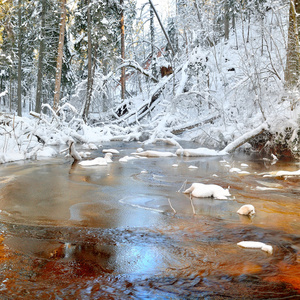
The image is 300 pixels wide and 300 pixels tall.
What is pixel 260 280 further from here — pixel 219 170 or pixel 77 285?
pixel 219 170

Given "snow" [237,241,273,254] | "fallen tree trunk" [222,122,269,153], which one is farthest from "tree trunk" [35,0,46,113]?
"snow" [237,241,273,254]

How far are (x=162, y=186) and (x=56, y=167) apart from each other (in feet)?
11.6

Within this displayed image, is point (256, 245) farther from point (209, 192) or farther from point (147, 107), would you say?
point (147, 107)

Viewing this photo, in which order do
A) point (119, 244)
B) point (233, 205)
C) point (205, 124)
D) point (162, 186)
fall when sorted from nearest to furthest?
point (119, 244) → point (233, 205) → point (162, 186) → point (205, 124)

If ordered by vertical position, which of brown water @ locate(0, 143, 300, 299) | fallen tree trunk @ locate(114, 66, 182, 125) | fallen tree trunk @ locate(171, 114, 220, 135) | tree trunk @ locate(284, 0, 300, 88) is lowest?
brown water @ locate(0, 143, 300, 299)

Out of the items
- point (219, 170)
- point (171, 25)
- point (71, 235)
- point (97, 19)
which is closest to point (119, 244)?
point (71, 235)

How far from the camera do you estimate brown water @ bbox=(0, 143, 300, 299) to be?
2.62 meters

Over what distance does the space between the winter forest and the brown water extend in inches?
198

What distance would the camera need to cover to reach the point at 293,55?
11.5 meters

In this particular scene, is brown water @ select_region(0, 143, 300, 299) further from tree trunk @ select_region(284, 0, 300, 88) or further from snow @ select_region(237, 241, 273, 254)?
tree trunk @ select_region(284, 0, 300, 88)

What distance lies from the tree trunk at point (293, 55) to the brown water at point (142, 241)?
543 cm

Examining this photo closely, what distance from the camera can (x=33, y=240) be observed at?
3.55 meters

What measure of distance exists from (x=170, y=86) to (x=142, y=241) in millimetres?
18253

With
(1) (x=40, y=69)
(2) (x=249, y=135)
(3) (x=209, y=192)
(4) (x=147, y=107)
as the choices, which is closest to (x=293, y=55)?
(2) (x=249, y=135)
